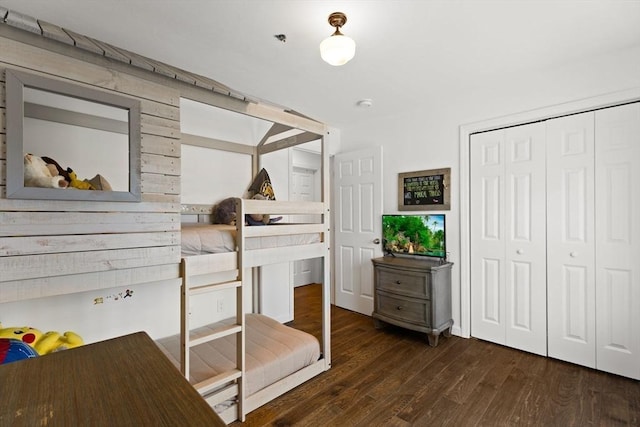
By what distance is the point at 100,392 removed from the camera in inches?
16.9

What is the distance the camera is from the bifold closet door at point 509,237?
270cm

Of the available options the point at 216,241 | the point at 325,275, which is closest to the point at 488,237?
the point at 325,275

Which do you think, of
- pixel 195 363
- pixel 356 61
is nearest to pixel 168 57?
pixel 356 61

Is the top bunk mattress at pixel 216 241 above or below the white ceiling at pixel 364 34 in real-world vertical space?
below

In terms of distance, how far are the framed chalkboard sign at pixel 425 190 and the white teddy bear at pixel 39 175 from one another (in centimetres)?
301

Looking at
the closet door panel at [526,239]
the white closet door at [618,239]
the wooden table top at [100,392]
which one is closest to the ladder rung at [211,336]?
the wooden table top at [100,392]

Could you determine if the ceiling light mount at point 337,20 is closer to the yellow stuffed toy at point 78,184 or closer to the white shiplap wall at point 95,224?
the white shiplap wall at point 95,224

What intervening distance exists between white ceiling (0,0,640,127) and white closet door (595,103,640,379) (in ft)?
2.03

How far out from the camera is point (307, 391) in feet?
7.23

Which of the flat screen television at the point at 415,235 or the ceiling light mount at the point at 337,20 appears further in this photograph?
the flat screen television at the point at 415,235

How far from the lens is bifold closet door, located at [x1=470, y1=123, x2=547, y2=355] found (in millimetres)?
2703

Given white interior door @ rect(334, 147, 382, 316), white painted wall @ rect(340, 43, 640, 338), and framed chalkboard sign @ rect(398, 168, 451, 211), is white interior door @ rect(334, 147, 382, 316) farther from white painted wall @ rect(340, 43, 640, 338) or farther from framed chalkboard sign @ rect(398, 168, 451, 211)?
framed chalkboard sign @ rect(398, 168, 451, 211)

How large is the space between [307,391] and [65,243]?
1.77m

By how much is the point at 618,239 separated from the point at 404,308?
180 centimetres
